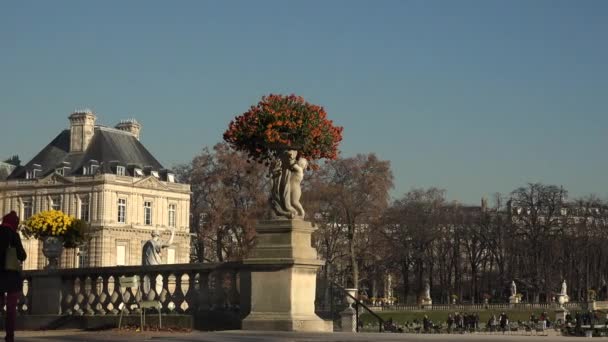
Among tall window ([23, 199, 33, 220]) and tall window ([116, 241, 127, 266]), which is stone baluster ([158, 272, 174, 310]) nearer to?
tall window ([116, 241, 127, 266])

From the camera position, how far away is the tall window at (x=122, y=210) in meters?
110

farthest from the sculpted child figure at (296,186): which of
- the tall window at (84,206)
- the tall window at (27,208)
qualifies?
the tall window at (27,208)

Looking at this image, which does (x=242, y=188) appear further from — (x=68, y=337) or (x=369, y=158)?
(x=68, y=337)

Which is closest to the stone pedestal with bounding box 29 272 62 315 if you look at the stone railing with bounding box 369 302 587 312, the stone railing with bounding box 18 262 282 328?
the stone railing with bounding box 18 262 282 328

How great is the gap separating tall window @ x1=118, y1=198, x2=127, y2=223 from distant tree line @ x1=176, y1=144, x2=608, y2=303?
7.26m

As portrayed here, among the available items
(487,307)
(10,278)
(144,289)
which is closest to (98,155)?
(487,307)

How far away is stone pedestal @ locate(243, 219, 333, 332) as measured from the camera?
2136 cm

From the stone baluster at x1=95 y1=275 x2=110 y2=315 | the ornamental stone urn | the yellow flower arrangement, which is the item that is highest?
the yellow flower arrangement

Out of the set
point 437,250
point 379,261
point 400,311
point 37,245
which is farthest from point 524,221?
A: point 37,245

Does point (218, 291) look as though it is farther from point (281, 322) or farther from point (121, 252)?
point (121, 252)

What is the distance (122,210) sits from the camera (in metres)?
111

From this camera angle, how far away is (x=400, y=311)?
3489 inches

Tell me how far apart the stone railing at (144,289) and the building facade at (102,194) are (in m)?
80.8

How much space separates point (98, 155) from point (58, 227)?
274 ft
